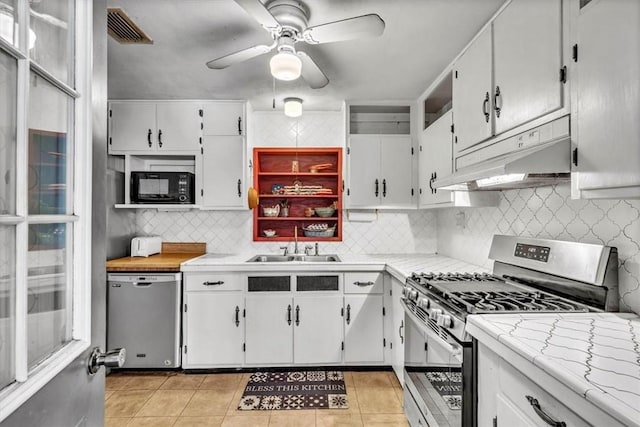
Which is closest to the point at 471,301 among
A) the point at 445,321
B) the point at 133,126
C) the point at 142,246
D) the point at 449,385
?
the point at 445,321

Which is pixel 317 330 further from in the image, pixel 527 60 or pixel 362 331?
pixel 527 60

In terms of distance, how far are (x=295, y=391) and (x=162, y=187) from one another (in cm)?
209

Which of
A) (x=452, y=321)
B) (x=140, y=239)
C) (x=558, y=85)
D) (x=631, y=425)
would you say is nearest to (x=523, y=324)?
(x=452, y=321)

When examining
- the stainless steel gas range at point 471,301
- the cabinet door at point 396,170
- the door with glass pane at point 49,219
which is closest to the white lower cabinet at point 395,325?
the stainless steel gas range at point 471,301

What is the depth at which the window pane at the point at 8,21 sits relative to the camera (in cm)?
61

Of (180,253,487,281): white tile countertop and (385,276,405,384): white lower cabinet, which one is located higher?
(180,253,487,281): white tile countertop

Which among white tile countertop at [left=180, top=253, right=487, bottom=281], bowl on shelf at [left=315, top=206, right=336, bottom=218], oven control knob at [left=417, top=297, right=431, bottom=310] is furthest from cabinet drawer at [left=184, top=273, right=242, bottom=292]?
oven control knob at [left=417, top=297, right=431, bottom=310]

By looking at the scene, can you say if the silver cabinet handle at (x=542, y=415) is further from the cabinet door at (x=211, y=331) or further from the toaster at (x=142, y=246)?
the toaster at (x=142, y=246)

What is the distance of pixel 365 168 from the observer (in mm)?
3303

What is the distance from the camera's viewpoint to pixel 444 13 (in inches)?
74.5

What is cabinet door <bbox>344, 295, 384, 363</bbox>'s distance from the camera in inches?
116

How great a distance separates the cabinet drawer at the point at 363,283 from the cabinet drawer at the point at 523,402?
5.69 ft

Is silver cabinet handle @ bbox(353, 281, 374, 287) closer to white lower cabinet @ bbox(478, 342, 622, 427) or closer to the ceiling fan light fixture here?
white lower cabinet @ bbox(478, 342, 622, 427)

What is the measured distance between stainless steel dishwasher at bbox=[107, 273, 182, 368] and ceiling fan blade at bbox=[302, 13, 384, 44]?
6.99 ft
